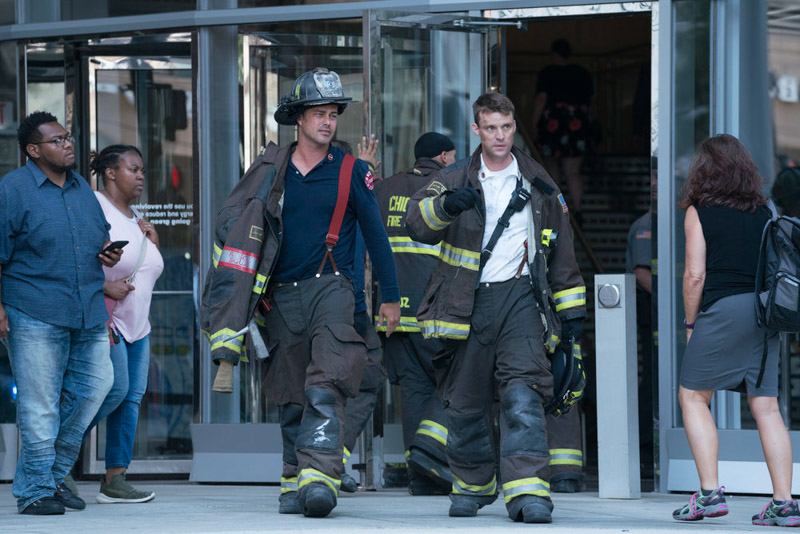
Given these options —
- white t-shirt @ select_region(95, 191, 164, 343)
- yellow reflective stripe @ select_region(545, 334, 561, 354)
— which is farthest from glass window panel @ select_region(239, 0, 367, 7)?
yellow reflective stripe @ select_region(545, 334, 561, 354)

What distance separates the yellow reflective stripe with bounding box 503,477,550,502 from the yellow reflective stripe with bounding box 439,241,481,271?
3.25 feet

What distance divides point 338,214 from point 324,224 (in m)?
0.08

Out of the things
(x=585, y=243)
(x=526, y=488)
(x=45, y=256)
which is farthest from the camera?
(x=585, y=243)

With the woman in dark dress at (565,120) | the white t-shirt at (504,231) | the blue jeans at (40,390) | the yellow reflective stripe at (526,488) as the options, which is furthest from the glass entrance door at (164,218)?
the woman in dark dress at (565,120)

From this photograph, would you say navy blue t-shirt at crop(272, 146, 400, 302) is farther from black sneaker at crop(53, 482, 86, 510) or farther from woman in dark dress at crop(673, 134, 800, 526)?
black sneaker at crop(53, 482, 86, 510)

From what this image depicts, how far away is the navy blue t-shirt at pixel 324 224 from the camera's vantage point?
6.49m

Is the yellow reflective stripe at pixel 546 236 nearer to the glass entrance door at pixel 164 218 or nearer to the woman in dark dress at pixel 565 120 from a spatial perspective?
the glass entrance door at pixel 164 218

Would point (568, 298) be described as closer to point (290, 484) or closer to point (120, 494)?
point (290, 484)

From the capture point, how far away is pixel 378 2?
29.8ft

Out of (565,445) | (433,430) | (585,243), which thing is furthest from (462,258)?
(585,243)

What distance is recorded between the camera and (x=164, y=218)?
9484mm

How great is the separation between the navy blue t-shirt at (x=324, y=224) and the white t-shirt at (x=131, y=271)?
138cm

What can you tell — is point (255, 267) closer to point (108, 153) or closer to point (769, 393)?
point (108, 153)

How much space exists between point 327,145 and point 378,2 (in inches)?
104
